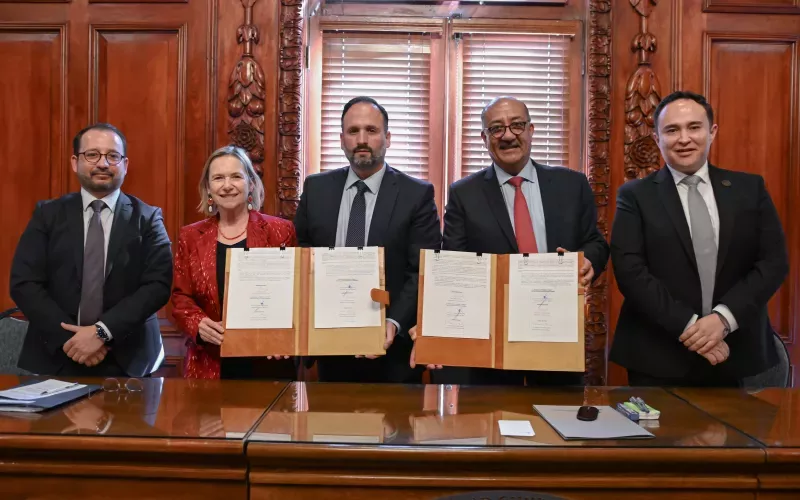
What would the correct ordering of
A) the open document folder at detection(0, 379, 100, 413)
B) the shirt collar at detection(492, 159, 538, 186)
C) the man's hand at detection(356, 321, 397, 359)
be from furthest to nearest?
the shirt collar at detection(492, 159, 538, 186) → the man's hand at detection(356, 321, 397, 359) → the open document folder at detection(0, 379, 100, 413)

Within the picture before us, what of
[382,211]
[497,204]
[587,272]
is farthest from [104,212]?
[587,272]

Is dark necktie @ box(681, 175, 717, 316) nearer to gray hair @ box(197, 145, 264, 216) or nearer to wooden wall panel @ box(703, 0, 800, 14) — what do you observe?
wooden wall panel @ box(703, 0, 800, 14)

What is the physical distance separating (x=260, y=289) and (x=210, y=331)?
267 mm

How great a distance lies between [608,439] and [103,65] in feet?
10.3

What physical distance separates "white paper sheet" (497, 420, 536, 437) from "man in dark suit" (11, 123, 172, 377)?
1632mm

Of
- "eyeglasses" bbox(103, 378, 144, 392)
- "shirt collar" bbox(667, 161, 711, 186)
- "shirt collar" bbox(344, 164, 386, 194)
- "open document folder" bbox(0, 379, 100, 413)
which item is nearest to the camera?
"open document folder" bbox(0, 379, 100, 413)

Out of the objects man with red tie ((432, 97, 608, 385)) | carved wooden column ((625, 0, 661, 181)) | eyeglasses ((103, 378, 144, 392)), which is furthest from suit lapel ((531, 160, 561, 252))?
eyeglasses ((103, 378, 144, 392))

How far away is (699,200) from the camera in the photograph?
2.57 meters

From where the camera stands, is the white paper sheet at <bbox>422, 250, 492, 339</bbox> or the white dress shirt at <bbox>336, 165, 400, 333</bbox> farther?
the white dress shirt at <bbox>336, 165, 400, 333</bbox>

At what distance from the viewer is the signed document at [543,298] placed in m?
2.26

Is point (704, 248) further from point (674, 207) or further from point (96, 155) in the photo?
point (96, 155)

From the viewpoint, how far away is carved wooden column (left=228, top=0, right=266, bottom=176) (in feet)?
11.3

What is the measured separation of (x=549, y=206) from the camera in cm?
269

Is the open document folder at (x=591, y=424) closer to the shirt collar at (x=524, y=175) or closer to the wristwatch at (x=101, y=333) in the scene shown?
the shirt collar at (x=524, y=175)
